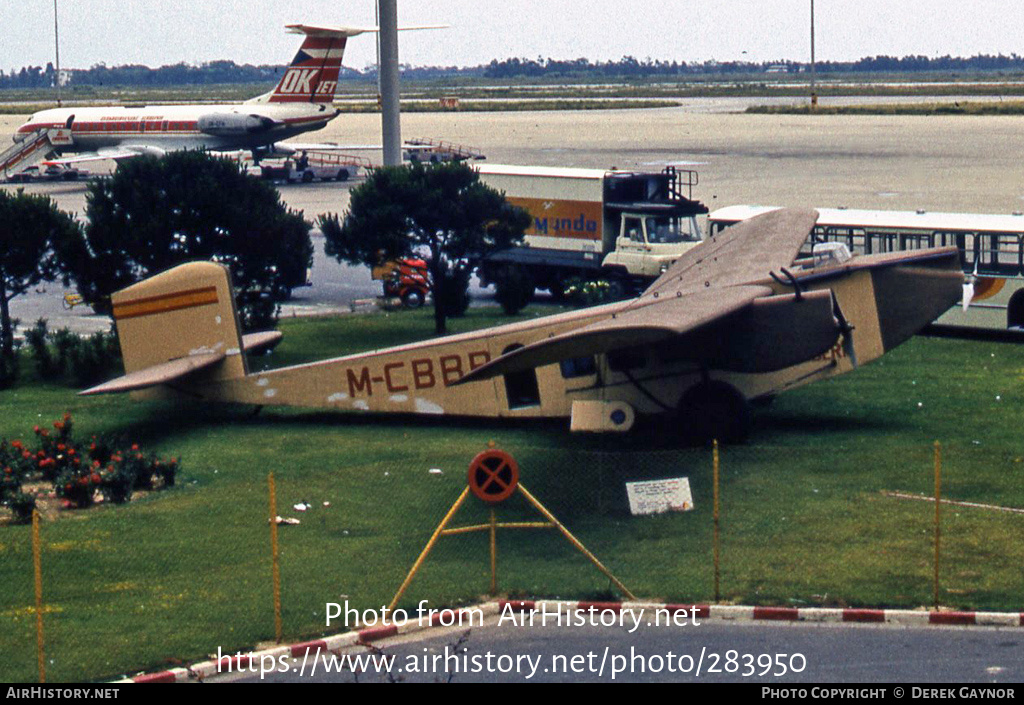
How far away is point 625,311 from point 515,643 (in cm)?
862

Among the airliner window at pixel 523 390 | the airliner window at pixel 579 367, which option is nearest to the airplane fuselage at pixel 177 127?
the airliner window at pixel 523 390

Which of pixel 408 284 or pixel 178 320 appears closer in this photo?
pixel 178 320

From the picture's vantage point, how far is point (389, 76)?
133ft

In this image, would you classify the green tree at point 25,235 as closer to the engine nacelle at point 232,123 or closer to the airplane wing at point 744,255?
the airplane wing at point 744,255

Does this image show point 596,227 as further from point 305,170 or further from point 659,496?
point 305,170

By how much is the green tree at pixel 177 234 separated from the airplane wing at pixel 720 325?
34.3 feet

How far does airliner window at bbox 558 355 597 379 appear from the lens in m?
22.1

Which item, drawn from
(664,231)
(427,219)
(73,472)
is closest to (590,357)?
(73,472)

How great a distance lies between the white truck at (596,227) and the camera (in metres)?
37.6

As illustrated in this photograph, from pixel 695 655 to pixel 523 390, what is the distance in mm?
9623

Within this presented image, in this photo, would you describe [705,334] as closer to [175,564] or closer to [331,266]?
[175,564]

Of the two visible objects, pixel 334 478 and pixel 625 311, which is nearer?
pixel 334 478
